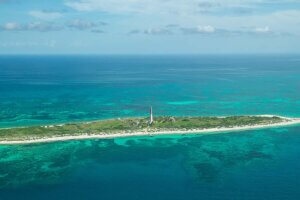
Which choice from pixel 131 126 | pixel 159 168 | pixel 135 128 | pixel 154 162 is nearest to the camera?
pixel 159 168

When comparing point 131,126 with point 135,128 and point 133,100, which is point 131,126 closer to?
point 135,128

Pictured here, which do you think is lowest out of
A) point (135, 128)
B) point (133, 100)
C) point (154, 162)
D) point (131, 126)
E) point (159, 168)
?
point (159, 168)

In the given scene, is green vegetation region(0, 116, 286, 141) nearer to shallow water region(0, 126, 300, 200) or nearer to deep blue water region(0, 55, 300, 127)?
shallow water region(0, 126, 300, 200)

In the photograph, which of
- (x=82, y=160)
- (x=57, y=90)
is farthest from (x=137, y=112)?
(x=57, y=90)

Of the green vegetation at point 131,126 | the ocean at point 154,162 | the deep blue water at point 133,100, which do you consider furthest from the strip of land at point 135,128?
the deep blue water at point 133,100

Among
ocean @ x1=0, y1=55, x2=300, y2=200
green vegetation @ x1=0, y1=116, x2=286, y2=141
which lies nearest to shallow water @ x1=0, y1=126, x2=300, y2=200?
ocean @ x1=0, y1=55, x2=300, y2=200

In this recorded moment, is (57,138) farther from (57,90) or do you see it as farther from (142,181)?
(57,90)

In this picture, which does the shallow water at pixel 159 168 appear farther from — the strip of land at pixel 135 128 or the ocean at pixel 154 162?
the strip of land at pixel 135 128

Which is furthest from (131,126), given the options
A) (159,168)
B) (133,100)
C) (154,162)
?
(133,100)
